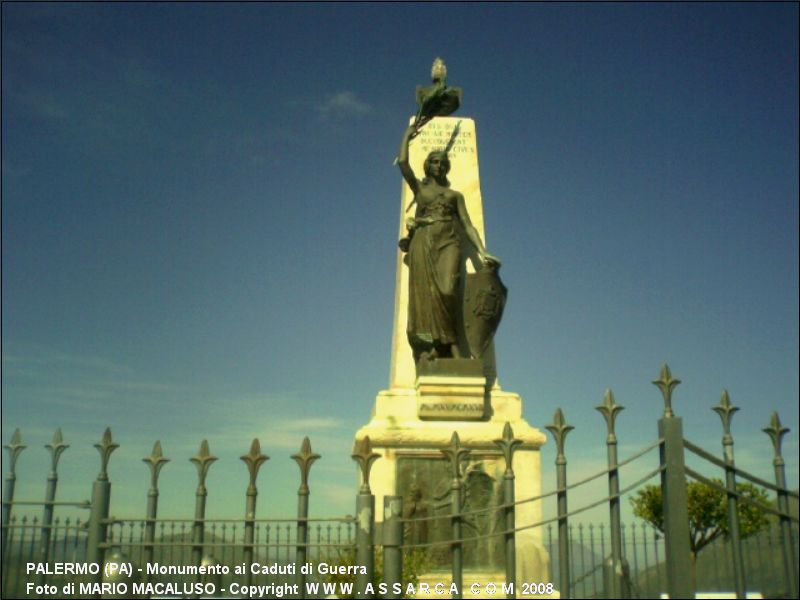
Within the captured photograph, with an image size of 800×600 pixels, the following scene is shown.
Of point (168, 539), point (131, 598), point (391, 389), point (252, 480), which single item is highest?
point (391, 389)

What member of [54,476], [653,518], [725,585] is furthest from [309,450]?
[653,518]

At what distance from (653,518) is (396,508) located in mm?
26086

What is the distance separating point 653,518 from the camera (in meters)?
29.0

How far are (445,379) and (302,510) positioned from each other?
446 cm

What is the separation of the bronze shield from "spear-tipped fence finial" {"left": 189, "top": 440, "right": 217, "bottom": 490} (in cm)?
518

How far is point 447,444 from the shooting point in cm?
938

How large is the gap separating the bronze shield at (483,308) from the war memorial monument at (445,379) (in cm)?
1

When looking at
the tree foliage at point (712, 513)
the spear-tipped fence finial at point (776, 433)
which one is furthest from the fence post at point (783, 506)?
the tree foliage at point (712, 513)

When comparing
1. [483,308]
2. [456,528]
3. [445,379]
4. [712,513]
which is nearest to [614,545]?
[456,528]

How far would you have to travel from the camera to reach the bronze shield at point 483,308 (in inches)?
402

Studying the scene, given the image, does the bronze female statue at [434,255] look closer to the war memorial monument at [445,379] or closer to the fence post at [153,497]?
the war memorial monument at [445,379]

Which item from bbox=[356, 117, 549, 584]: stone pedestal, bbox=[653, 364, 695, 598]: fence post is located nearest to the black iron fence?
bbox=[653, 364, 695, 598]: fence post

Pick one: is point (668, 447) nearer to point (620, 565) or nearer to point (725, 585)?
point (620, 565)

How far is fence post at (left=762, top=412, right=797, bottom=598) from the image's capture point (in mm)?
5477
